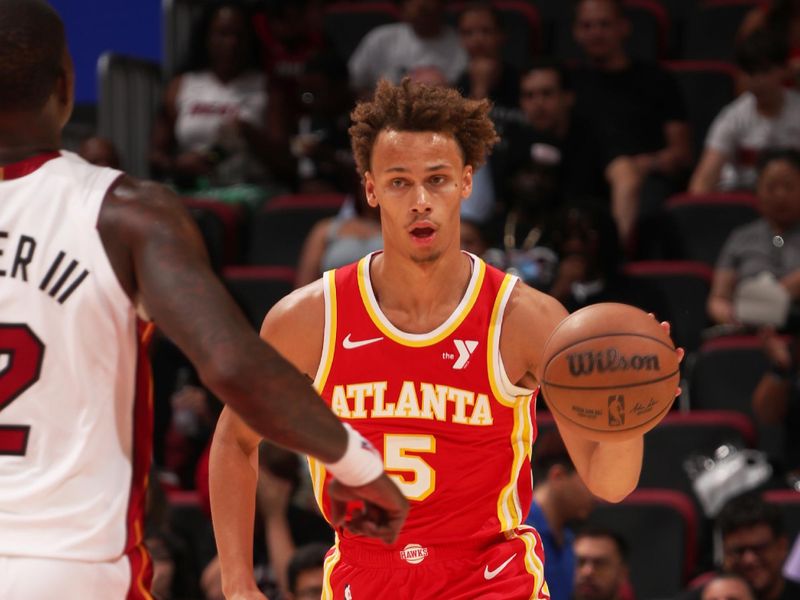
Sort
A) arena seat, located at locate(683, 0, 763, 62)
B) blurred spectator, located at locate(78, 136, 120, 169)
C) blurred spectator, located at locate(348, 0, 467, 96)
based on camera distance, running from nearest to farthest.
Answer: blurred spectator, located at locate(78, 136, 120, 169) → blurred spectator, located at locate(348, 0, 467, 96) → arena seat, located at locate(683, 0, 763, 62)

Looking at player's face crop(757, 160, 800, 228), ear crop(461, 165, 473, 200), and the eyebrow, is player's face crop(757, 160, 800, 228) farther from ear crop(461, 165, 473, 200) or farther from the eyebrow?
the eyebrow

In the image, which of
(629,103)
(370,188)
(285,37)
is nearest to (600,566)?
(370,188)

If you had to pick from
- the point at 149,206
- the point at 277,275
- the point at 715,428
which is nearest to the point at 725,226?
the point at 715,428

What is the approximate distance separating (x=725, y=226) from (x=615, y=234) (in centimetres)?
96

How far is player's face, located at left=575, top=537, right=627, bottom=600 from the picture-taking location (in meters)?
7.16

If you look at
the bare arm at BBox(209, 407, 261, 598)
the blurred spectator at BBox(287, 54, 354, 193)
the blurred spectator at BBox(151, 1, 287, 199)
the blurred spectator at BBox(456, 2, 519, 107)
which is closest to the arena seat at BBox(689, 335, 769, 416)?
the blurred spectator at BBox(456, 2, 519, 107)

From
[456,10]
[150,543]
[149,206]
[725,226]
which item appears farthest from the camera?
[456,10]

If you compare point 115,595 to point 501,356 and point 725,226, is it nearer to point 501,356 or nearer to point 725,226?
point 501,356

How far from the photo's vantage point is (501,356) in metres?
4.46

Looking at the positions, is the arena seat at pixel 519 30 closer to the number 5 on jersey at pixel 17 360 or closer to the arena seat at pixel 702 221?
the arena seat at pixel 702 221

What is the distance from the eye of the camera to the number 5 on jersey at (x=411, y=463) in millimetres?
4406

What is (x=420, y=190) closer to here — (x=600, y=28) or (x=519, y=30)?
(x=600, y=28)

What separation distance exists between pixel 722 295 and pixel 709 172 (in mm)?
1241

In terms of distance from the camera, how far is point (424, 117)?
4539 mm
